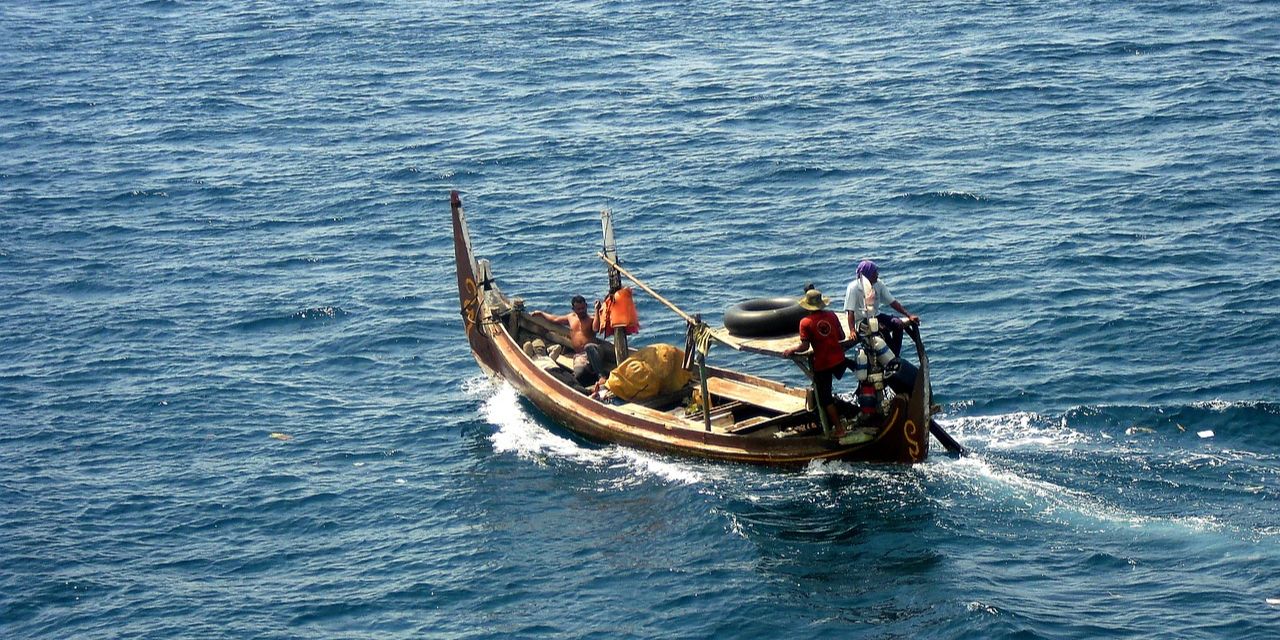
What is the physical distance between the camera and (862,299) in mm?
24203

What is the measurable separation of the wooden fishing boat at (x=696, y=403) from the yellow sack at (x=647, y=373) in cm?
25

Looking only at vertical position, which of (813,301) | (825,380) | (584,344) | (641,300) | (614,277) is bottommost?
(641,300)

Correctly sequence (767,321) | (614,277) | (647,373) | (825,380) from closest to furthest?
(825,380), (767,321), (647,373), (614,277)

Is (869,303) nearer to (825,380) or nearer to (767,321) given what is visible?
(825,380)

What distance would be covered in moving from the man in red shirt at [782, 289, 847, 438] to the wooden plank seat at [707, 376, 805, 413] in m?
1.73

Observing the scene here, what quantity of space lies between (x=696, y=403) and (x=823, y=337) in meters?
4.11

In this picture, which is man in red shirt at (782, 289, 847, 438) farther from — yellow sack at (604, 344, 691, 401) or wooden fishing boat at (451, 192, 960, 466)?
yellow sack at (604, 344, 691, 401)

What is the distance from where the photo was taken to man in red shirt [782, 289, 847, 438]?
78.6 feet

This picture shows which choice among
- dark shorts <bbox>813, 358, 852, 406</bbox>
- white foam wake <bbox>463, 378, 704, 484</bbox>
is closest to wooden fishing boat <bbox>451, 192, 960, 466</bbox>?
white foam wake <bbox>463, 378, 704, 484</bbox>

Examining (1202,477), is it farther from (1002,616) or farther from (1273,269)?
(1273,269)

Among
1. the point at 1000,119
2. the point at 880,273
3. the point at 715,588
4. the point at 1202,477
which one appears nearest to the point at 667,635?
the point at 715,588

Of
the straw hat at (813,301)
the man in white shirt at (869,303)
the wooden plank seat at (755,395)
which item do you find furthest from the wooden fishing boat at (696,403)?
the straw hat at (813,301)

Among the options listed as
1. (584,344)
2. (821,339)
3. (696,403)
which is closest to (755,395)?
(696,403)

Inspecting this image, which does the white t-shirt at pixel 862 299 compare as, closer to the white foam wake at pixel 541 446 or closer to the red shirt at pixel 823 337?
the red shirt at pixel 823 337
